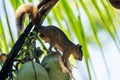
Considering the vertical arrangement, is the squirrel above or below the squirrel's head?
above

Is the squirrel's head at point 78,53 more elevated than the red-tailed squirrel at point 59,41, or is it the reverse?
the red-tailed squirrel at point 59,41

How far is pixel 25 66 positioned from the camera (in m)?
1.17

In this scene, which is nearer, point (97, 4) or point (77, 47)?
point (77, 47)

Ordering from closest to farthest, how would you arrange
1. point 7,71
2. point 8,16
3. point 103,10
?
point 7,71
point 8,16
point 103,10

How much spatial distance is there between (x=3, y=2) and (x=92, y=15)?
0.29m

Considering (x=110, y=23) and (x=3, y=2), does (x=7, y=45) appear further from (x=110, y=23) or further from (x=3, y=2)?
(x=110, y=23)

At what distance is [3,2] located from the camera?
1.23m

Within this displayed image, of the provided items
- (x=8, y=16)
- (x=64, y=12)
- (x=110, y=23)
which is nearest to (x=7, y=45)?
(x=8, y=16)

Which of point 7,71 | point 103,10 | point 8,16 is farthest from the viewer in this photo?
point 103,10

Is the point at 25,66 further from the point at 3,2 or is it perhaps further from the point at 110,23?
the point at 110,23

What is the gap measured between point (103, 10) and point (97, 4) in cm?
9

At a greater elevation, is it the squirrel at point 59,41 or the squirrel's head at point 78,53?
the squirrel at point 59,41

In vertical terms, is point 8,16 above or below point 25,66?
above

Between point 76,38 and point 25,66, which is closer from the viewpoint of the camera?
point 25,66
